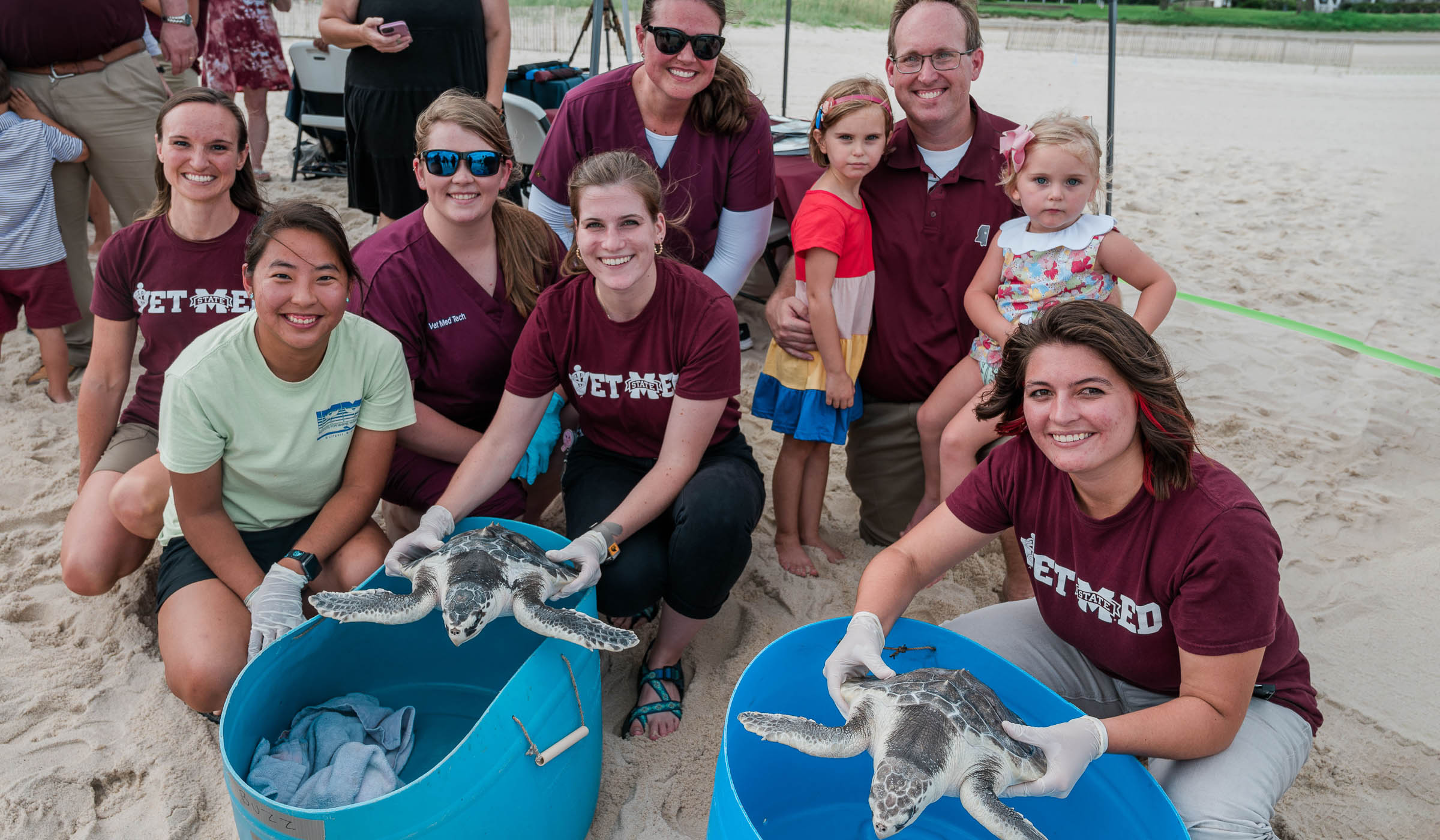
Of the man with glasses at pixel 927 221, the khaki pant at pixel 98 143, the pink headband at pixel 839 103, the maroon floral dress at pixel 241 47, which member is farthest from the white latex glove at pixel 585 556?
the maroon floral dress at pixel 241 47

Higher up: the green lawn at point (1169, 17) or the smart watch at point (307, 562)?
the green lawn at point (1169, 17)

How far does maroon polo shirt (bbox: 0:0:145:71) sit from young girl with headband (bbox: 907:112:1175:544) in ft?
9.20

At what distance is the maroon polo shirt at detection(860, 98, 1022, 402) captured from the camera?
207 centimetres

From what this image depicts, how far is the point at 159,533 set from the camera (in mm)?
1846

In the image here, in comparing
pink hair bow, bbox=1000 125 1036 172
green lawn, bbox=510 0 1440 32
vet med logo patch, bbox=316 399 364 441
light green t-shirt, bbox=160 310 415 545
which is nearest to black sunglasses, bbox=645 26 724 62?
pink hair bow, bbox=1000 125 1036 172

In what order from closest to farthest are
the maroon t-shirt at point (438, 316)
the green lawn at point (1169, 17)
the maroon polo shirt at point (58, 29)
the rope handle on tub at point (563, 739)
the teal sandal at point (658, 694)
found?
the rope handle on tub at point (563, 739)
the teal sandal at point (658, 694)
the maroon t-shirt at point (438, 316)
the maroon polo shirt at point (58, 29)
the green lawn at point (1169, 17)

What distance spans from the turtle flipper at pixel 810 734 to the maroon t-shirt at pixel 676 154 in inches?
49.0

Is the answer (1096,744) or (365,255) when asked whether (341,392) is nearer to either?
(365,255)

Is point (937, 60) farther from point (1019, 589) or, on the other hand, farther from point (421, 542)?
point (421, 542)

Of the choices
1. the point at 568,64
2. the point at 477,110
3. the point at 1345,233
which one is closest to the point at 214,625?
the point at 477,110

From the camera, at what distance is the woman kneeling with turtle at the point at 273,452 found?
1.53m

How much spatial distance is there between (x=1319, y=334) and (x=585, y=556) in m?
3.35

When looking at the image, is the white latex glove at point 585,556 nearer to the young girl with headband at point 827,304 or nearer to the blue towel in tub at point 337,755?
the blue towel in tub at point 337,755

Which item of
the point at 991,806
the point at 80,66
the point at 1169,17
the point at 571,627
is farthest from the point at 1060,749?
the point at 1169,17
